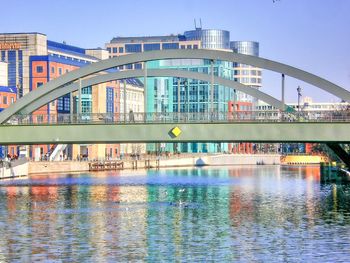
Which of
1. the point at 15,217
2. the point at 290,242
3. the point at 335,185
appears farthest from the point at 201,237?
the point at 335,185

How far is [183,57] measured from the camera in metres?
91.2

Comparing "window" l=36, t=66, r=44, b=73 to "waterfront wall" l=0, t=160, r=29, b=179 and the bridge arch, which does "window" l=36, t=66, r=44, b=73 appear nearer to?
"waterfront wall" l=0, t=160, r=29, b=179

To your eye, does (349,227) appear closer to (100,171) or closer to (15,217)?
(15,217)

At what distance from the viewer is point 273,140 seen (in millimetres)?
90000

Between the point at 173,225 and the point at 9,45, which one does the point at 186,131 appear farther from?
the point at 9,45

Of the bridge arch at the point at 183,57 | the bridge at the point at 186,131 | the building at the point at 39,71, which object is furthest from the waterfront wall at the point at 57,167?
the bridge at the point at 186,131

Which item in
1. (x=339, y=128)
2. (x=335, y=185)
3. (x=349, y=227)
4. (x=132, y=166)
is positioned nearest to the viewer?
(x=349, y=227)

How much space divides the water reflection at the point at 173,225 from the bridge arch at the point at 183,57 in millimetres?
8750

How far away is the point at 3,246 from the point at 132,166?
136 m

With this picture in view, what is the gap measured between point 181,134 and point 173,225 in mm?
26411

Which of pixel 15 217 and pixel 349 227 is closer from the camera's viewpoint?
pixel 349 227

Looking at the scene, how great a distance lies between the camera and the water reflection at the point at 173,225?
5216cm

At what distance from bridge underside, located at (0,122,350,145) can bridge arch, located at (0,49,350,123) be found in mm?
2740

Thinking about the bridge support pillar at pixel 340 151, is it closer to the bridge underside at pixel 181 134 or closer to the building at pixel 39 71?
the bridge underside at pixel 181 134
